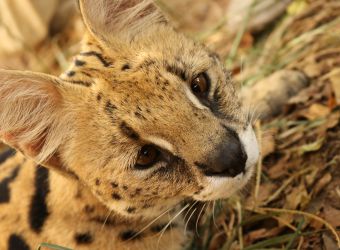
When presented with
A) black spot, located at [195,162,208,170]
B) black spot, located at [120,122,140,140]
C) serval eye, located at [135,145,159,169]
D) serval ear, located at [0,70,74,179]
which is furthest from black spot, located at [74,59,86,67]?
black spot, located at [195,162,208,170]

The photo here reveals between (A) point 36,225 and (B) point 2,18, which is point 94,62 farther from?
(B) point 2,18

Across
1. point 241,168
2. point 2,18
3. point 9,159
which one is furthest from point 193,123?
point 2,18

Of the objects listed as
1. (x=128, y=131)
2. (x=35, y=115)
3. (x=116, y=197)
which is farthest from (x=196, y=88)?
(x=35, y=115)

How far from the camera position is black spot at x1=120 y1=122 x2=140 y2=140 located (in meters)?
2.42

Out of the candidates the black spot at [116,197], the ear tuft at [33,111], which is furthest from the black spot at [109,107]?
the black spot at [116,197]

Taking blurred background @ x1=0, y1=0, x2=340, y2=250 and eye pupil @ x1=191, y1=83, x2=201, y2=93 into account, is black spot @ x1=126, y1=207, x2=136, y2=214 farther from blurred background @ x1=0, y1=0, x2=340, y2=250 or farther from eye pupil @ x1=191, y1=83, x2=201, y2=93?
eye pupil @ x1=191, y1=83, x2=201, y2=93

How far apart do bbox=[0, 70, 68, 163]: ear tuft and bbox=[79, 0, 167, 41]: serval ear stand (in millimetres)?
421

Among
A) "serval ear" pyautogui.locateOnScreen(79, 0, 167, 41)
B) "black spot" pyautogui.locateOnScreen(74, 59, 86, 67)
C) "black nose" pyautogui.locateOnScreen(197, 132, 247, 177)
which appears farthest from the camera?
"serval ear" pyautogui.locateOnScreen(79, 0, 167, 41)

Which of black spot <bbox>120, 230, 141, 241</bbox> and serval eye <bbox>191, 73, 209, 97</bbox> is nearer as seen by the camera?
serval eye <bbox>191, 73, 209, 97</bbox>

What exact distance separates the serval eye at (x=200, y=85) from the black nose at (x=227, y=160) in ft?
0.97

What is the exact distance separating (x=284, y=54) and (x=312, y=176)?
5.30 ft

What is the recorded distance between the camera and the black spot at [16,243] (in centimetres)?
273

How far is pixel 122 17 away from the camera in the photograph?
2877mm

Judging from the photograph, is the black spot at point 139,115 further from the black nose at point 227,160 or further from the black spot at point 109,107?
the black nose at point 227,160
